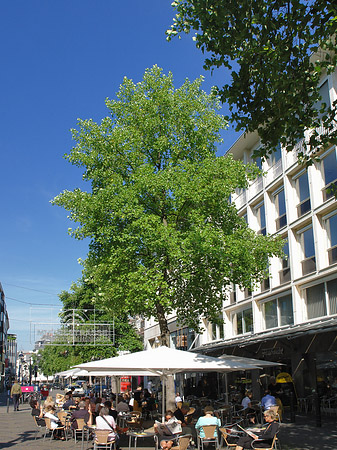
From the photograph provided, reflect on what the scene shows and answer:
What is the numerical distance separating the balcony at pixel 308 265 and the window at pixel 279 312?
219cm

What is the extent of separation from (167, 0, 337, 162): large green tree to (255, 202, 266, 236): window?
65.5 ft

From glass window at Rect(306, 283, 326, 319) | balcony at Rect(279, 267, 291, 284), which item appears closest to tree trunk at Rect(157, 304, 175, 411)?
glass window at Rect(306, 283, 326, 319)

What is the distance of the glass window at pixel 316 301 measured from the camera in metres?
23.5

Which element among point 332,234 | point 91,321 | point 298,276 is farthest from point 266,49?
point 91,321

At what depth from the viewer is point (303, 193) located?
26.0 metres

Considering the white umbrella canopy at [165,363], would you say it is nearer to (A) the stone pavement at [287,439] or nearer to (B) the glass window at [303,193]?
(A) the stone pavement at [287,439]

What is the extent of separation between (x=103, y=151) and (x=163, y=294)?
20.6 ft

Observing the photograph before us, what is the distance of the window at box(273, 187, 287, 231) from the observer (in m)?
28.0

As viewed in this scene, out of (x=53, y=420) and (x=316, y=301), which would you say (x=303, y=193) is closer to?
(x=316, y=301)

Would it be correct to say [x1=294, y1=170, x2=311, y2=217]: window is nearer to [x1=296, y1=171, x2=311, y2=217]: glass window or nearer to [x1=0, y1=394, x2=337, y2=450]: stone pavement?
[x1=296, y1=171, x2=311, y2=217]: glass window

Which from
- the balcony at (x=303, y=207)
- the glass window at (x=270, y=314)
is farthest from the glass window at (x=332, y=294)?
the glass window at (x=270, y=314)

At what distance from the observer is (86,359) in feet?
156

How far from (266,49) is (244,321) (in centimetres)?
2545

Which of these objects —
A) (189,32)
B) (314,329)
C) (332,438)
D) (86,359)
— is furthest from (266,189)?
(86,359)
